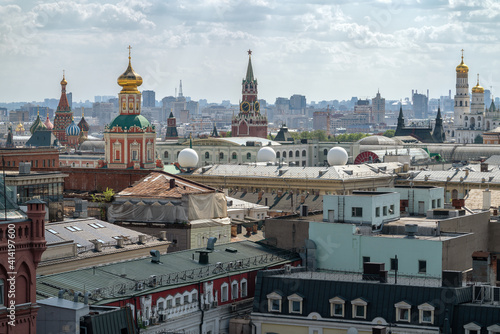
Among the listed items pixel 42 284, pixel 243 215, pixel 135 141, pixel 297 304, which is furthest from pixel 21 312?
pixel 135 141

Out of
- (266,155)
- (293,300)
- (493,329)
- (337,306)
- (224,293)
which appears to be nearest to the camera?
(493,329)

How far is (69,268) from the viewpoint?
4794 cm

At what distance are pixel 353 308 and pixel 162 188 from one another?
29.8m

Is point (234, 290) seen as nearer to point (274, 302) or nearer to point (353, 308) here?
point (274, 302)

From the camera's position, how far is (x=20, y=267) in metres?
31.1

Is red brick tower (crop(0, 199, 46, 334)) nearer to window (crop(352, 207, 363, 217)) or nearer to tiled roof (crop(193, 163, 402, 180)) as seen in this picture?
window (crop(352, 207, 363, 217))

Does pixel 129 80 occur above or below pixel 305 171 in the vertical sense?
above

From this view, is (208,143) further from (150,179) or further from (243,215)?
(150,179)

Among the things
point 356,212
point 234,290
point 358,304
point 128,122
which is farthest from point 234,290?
point 128,122

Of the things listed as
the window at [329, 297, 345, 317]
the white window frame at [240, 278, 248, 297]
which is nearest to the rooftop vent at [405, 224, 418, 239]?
the white window frame at [240, 278, 248, 297]

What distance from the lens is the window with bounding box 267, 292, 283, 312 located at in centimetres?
4156

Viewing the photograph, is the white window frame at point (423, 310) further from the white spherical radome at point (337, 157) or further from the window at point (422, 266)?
the white spherical radome at point (337, 157)

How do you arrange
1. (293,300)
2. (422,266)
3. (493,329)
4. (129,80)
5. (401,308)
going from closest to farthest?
(493,329)
(401,308)
(293,300)
(422,266)
(129,80)

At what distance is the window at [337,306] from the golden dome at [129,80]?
60717 millimetres
